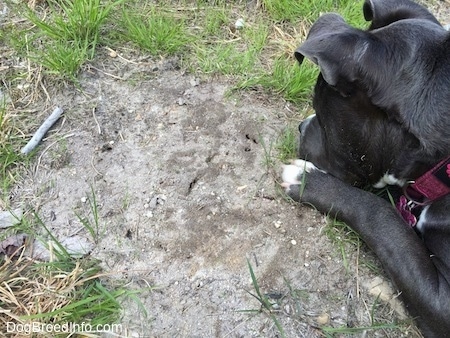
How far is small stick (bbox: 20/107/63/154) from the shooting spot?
3.19 meters

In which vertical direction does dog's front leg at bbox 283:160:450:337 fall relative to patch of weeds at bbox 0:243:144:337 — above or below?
above

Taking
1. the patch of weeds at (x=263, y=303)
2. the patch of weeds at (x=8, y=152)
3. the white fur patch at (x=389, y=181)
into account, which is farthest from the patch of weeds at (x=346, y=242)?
the patch of weeds at (x=8, y=152)

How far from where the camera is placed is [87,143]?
3.27m

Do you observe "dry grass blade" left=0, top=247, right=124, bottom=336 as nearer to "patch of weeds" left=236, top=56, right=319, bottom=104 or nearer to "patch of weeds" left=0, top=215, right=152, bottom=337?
"patch of weeds" left=0, top=215, right=152, bottom=337

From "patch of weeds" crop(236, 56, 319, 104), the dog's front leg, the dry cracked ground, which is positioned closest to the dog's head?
the dog's front leg

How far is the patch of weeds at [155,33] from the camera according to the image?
3707mm


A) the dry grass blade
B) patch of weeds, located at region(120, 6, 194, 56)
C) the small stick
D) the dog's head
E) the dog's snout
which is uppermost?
the dog's head

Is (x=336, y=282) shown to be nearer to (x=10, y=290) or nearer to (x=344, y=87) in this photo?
(x=344, y=87)

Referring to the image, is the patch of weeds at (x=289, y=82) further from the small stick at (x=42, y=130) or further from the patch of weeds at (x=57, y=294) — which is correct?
the patch of weeds at (x=57, y=294)

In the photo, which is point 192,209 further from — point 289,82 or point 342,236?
point 289,82

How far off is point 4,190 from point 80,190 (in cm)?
39

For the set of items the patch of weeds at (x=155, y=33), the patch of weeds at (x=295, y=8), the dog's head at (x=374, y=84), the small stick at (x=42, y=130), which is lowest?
the small stick at (x=42, y=130)

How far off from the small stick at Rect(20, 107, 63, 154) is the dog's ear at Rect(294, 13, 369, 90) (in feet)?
5.07

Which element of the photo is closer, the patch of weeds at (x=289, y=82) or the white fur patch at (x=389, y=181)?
the white fur patch at (x=389, y=181)
